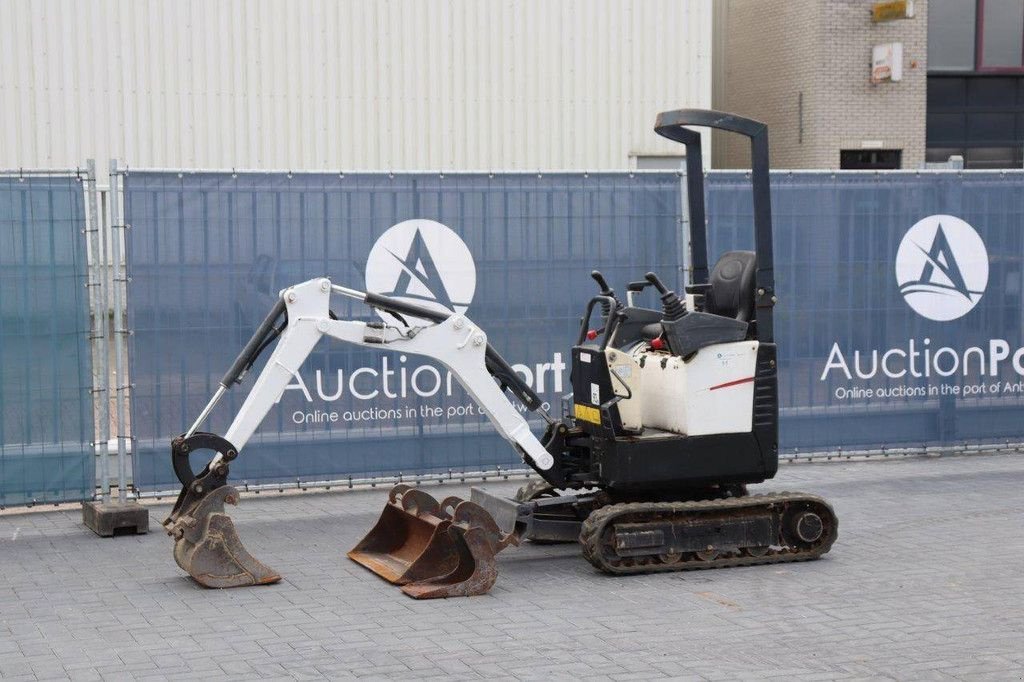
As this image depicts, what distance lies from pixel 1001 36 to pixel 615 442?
25990 mm

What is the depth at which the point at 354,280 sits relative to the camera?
11.9m

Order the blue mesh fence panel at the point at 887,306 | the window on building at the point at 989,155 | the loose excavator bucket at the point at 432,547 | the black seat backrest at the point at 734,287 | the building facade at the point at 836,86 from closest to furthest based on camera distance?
the loose excavator bucket at the point at 432,547 → the black seat backrest at the point at 734,287 → the blue mesh fence panel at the point at 887,306 → the building facade at the point at 836,86 → the window on building at the point at 989,155

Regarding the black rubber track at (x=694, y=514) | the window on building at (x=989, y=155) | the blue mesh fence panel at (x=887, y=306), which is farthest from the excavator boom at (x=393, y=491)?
the window on building at (x=989, y=155)

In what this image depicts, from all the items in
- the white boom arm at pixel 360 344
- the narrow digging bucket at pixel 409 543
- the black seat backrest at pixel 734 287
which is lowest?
the narrow digging bucket at pixel 409 543

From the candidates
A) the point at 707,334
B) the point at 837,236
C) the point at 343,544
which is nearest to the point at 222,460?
the point at 343,544

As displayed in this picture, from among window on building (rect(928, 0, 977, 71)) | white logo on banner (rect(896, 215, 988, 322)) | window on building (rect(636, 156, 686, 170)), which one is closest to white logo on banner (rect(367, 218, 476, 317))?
white logo on banner (rect(896, 215, 988, 322))

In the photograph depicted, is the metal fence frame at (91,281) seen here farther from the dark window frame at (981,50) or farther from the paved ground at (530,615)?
the dark window frame at (981,50)

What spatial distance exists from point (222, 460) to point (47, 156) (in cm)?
1804

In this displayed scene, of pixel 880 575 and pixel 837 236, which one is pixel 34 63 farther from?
pixel 880 575

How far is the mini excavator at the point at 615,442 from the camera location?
890 centimetres

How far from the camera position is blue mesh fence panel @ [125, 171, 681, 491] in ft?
37.3

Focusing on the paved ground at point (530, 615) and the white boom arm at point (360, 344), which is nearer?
the paved ground at point (530, 615)

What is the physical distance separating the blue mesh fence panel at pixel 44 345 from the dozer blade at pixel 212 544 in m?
2.52

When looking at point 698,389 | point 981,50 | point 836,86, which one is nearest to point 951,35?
point 981,50
